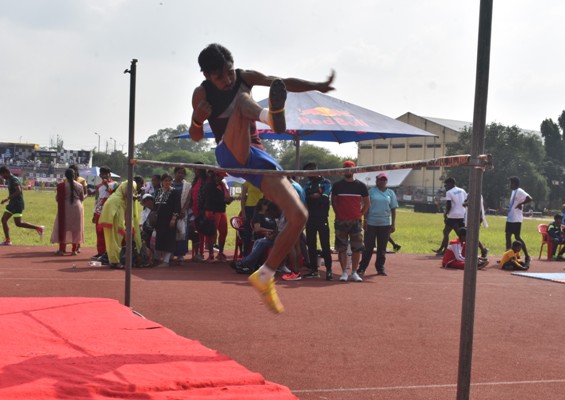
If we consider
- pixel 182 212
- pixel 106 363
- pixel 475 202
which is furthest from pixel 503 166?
pixel 475 202

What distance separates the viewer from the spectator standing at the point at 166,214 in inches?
416

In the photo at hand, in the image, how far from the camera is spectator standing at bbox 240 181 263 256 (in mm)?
10648

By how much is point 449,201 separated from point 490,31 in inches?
427

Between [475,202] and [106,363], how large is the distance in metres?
2.21

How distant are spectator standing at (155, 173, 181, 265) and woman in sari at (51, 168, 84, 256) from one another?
7.53 feet

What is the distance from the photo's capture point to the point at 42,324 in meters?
4.92

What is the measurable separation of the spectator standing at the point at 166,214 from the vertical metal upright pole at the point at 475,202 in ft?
25.5

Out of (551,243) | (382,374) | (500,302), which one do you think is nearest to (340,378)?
(382,374)

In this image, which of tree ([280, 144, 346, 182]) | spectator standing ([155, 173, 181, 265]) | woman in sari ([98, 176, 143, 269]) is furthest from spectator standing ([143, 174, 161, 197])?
tree ([280, 144, 346, 182])

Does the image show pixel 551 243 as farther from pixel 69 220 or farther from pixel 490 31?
pixel 490 31

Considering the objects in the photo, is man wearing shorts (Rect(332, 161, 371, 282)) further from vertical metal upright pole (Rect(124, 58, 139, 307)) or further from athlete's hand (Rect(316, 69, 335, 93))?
athlete's hand (Rect(316, 69, 335, 93))

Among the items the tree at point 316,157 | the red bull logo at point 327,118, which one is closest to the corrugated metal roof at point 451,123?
the tree at point 316,157

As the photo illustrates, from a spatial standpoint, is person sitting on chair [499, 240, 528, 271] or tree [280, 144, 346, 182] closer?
person sitting on chair [499, 240, 528, 271]

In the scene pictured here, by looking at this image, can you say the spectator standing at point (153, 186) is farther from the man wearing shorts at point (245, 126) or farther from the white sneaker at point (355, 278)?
the man wearing shorts at point (245, 126)
